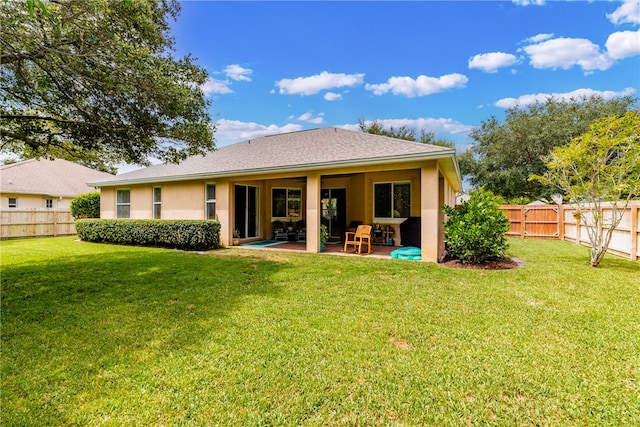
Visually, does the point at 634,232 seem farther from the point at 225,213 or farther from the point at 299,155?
the point at 225,213

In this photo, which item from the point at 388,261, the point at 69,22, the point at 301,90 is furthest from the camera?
the point at 301,90

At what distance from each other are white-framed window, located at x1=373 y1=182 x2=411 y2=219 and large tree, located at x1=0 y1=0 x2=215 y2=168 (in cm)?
710

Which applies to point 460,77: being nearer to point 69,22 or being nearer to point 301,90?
point 301,90

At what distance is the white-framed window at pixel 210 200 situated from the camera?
12016mm

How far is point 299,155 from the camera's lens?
1111cm

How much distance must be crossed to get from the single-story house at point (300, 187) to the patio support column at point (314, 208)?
0.03 m

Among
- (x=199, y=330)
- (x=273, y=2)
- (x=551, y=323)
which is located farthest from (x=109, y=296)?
(x=273, y=2)

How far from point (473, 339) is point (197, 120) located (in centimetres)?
709

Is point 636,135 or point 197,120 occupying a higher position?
point 197,120

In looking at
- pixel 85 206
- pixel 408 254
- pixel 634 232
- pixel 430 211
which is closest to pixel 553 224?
pixel 634 232

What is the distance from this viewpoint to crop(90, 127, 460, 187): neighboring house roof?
→ 27.9ft

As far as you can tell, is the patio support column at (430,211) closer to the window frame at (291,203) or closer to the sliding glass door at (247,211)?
the window frame at (291,203)

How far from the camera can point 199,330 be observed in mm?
3820

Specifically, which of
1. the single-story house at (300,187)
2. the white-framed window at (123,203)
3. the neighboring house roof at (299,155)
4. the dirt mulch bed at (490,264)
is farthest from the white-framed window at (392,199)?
the white-framed window at (123,203)
